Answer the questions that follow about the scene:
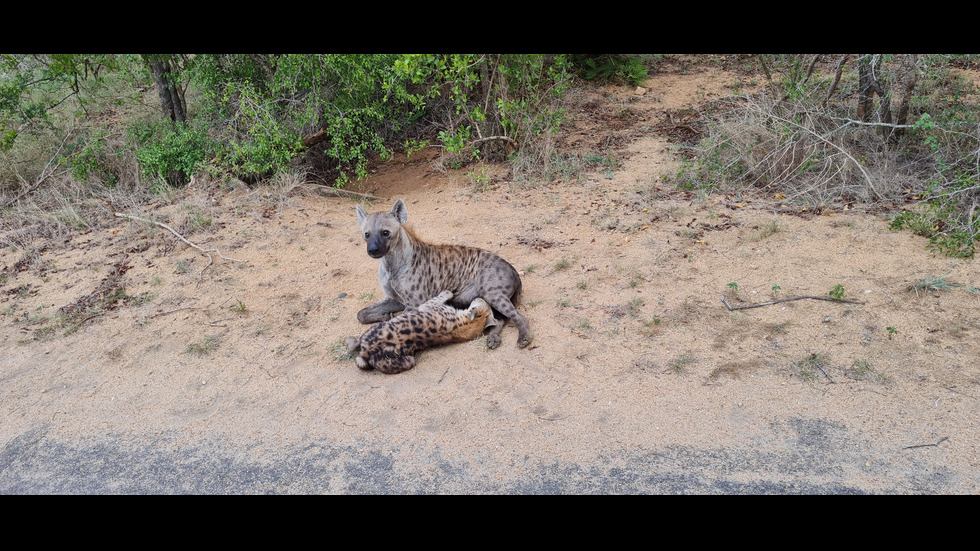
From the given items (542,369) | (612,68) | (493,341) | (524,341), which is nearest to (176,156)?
(493,341)

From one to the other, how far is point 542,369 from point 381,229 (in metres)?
2.21

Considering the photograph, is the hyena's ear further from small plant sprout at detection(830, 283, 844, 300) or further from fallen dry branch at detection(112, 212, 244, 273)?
small plant sprout at detection(830, 283, 844, 300)

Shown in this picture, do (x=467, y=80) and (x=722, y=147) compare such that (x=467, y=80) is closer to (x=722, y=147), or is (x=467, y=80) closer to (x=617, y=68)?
(x=722, y=147)

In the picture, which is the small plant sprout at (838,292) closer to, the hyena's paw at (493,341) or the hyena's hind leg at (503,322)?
the hyena's hind leg at (503,322)

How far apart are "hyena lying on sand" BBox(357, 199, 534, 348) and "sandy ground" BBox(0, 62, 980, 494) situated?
0.30 meters

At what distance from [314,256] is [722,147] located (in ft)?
19.7

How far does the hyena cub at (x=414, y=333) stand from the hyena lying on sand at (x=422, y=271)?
28 centimetres

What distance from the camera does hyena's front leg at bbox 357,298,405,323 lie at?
620cm

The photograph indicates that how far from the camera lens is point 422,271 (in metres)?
6.39

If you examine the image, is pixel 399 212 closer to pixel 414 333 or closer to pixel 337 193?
pixel 414 333

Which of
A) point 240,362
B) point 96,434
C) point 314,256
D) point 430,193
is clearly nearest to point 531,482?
point 240,362

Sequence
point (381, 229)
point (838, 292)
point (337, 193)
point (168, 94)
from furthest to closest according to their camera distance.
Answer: point (168, 94) → point (337, 193) → point (381, 229) → point (838, 292)

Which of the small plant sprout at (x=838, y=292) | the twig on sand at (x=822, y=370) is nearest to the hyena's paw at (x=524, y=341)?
the twig on sand at (x=822, y=370)

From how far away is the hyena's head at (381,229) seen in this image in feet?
19.5
